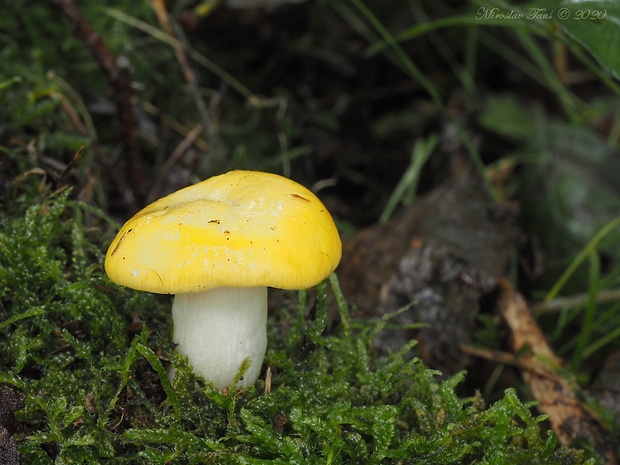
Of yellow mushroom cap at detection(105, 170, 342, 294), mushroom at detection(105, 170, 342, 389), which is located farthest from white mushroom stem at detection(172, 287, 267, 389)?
yellow mushroom cap at detection(105, 170, 342, 294)

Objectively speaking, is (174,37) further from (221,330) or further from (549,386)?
(549,386)

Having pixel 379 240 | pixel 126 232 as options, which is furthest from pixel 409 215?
pixel 126 232

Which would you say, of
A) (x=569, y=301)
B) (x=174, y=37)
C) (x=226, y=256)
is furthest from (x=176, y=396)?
(x=174, y=37)

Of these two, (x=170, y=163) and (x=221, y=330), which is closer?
(x=221, y=330)

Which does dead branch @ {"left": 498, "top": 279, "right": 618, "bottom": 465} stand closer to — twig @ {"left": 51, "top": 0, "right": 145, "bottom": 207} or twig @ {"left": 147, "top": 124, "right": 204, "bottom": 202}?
twig @ {"left": 147, "top": 124, "right": 204, "bottom": 202}

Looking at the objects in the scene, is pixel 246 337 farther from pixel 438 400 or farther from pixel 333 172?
pixel 333 172

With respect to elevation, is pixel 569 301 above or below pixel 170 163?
below

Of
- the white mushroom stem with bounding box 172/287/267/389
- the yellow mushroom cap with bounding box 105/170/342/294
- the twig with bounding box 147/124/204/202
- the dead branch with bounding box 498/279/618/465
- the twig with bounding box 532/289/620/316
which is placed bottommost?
the twig with bounding box 532/289/620/316
